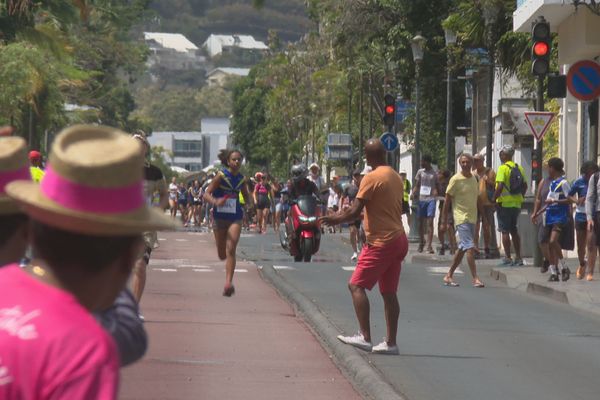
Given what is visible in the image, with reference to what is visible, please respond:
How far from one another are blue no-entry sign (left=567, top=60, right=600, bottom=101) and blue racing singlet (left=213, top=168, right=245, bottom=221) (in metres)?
6.18

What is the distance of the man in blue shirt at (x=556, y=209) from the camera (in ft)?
68.0

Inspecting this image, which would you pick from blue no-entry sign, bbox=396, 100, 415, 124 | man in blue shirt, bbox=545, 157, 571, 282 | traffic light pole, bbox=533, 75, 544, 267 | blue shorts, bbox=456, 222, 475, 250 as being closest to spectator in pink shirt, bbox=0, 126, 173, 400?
blue shorts, bbox=456, 222, 475, 250

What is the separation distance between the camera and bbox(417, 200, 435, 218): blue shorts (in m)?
29.4

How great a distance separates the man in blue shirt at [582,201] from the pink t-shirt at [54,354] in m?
18.1

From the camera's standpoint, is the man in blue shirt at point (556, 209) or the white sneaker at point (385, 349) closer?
the white sneaker at point (385, 349)

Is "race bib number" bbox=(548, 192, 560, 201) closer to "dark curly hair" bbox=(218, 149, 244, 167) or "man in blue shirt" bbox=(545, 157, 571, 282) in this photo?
"man in blue shirt" bbox=(545, 157, 571, 282)

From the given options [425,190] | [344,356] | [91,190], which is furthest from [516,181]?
[91,190]

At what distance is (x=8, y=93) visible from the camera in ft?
125

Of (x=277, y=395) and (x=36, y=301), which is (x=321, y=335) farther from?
(x=36, y=301)

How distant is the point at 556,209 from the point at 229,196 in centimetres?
579

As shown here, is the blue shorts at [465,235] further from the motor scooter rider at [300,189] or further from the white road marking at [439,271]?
the motor scooter rider at [300,189]

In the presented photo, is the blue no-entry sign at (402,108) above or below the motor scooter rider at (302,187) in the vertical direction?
above

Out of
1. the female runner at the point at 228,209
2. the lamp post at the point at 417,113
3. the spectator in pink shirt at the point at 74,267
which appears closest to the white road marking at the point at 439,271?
the female runner at the point at 228,209

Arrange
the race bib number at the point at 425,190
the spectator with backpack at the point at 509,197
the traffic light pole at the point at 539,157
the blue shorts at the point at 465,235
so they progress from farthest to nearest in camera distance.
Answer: the race bib number at the point at 425,190, the spectator with backpack at the point at 509,197, the traffic light pole at the point at 539,157, the blue shorts at the point at 465,235
